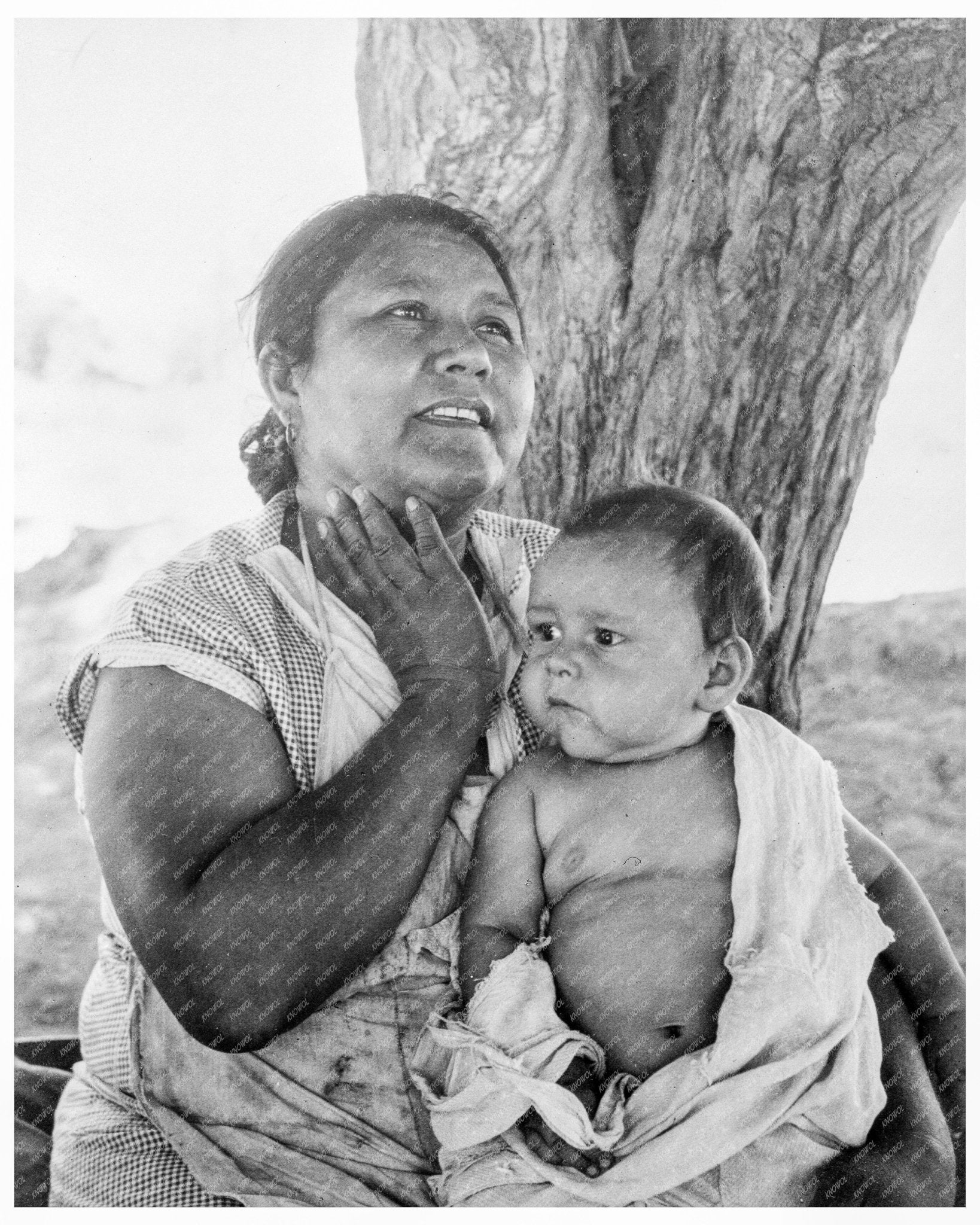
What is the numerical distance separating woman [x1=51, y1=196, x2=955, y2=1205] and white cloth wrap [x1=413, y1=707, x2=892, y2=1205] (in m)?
0.11

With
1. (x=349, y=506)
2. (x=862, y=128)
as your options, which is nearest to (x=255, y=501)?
(x=349, y=506)

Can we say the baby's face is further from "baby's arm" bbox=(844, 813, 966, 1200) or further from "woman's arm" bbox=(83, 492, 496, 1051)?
"baby's arm" bbox=(844, 813, 966, 1200)

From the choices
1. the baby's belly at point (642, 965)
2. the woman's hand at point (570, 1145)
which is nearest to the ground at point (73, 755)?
the baby's belly at point (642, 965)

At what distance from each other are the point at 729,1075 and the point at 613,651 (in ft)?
2.11

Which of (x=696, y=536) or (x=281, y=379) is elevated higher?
(x=281, y=379)

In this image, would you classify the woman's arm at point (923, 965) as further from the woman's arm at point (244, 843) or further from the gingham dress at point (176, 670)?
the gingham dress at point (176, 670)

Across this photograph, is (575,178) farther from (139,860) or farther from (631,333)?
(139,860)

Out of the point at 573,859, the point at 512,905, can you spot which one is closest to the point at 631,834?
the point at 573,859

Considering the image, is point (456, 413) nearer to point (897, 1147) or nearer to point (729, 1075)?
point (729, 1075)

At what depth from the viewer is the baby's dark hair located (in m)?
1.88

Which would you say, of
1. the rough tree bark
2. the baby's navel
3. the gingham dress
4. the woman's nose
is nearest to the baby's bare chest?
the baby's navel

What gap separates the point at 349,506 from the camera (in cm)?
200

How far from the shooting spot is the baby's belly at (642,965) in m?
1.82

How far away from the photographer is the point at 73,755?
85.7 inches
